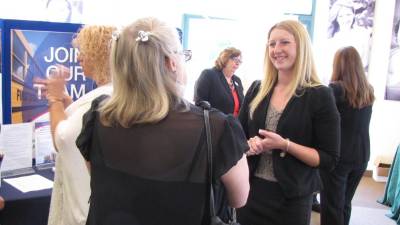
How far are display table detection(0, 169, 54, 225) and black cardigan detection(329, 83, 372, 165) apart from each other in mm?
2039

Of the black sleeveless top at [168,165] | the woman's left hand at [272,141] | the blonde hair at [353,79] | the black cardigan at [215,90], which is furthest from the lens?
the black cardigan at [215,90]

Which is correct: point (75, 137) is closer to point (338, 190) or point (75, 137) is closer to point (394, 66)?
point (338, 190)

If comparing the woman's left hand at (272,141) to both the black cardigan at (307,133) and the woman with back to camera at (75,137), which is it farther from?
the woman with back to camera at (75,137)

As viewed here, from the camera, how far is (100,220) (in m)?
1.06

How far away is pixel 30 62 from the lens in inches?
81.4

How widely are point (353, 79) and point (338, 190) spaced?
0.81 m

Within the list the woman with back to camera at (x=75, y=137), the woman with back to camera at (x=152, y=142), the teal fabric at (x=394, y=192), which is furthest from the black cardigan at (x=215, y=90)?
the woman with back to camera at (x=152, y=142)

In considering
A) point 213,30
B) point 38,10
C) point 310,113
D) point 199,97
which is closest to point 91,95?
point 310,113

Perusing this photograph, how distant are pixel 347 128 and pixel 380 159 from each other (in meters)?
2.20

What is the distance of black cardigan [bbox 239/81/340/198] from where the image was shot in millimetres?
1619

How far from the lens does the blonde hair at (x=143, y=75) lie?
1.00 meters

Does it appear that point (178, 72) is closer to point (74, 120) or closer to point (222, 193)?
point (222, 193)

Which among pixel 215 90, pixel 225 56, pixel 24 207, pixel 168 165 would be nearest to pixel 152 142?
pixel 168 165

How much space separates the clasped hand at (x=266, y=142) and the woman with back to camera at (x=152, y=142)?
55cm
